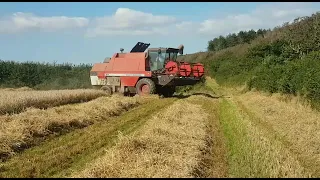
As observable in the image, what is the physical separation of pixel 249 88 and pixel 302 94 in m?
9.85

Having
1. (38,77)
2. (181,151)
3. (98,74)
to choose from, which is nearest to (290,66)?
(98,74)

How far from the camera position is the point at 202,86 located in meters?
30.3

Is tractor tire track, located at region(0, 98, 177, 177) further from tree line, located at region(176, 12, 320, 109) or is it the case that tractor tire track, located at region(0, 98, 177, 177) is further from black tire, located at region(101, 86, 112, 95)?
black tire, located at region(101, 86, 112, 95)

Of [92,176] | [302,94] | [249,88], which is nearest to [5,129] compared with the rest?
[92,176]

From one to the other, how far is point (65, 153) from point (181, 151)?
260 centimetres

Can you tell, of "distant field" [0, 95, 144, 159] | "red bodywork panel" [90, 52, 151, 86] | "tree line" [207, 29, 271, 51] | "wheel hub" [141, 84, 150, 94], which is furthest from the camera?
"tree line" [207, 29, 271, 51]

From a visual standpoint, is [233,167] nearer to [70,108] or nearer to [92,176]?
[92,176]

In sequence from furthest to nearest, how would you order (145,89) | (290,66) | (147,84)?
(145,89) → (147,84) → (290,66)

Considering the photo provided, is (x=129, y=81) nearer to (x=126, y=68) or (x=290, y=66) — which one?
(x=126, y=68)

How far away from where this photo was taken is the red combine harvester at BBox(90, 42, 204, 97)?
23250mm

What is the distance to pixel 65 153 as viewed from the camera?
9125mm

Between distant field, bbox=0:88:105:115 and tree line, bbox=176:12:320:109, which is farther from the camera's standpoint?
tree line, bbox=176:12:320:109

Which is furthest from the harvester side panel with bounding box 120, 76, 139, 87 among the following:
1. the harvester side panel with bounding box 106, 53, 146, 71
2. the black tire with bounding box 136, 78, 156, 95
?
the harvester side panel with bounding box 106, 53, 146, 71

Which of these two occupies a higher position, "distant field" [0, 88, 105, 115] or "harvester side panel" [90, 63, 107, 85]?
"harvester side panel" [90, 63, 107, 85]
